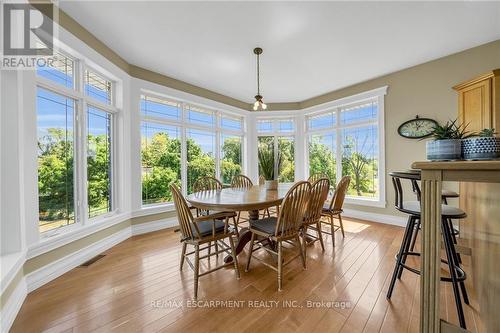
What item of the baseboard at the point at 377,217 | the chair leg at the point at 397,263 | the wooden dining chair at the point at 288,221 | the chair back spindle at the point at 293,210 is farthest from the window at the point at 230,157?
the chair leg at the point at 397,263

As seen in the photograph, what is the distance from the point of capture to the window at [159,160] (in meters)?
3.55

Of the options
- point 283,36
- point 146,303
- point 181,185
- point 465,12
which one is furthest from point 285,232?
point 465,12

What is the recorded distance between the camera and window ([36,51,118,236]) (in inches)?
84.6

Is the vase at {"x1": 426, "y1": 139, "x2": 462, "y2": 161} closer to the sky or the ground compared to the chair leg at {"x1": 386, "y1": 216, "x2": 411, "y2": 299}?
closer to the sky

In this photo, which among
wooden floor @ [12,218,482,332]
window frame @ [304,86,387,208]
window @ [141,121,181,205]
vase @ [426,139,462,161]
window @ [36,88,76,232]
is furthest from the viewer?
window frame @ [304,86,387,208]

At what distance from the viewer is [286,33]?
2.50 meters

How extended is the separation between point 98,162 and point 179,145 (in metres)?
1.38

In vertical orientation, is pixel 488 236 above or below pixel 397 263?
above

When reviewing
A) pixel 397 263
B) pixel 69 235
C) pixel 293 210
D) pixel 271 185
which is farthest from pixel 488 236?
pixel 69 235

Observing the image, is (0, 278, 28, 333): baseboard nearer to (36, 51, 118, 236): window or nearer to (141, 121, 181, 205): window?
(36, 51, 118, 236): window

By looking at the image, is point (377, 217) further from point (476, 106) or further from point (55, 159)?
point (55, 159)

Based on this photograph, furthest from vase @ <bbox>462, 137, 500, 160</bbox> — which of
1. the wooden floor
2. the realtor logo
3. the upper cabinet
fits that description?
the realtor logo

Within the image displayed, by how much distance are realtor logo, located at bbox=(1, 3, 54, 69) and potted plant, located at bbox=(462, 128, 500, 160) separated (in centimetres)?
327

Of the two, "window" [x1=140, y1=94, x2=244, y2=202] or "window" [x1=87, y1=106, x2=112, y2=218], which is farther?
"window" [x1=140, y1=94, x2=244, y2=202]
